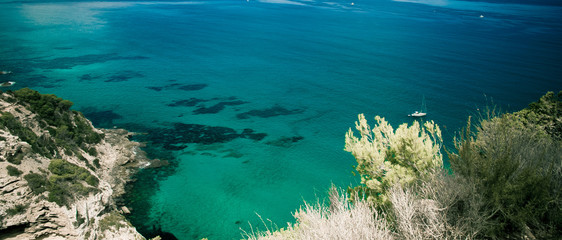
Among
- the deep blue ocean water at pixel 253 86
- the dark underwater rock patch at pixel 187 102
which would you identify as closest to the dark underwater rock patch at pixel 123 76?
the deep blue ocean water at pixel 253 86

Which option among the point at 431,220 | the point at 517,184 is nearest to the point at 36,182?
the point at 431,220

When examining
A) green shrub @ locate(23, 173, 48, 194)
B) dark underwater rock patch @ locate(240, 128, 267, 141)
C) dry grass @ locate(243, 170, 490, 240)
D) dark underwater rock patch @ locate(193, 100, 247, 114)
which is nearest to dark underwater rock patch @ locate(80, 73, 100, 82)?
dark underwater rock patch @ locate(193, 100, 247, 114)

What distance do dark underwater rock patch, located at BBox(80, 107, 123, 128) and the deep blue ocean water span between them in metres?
0.25

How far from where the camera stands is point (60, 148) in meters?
26.4

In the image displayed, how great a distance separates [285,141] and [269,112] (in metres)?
9.81

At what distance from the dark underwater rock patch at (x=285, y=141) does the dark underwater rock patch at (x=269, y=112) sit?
7.71m

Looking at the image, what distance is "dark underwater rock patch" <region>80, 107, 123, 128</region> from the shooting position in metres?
41.8

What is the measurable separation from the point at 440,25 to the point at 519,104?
3257 inches

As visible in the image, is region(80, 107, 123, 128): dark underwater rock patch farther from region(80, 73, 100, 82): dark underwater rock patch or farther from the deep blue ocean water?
region(80, 73, 100, 82): dark underwater rock patch

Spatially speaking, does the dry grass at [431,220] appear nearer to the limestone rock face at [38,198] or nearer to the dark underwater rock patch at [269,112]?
the limestone rock face at [38,198]

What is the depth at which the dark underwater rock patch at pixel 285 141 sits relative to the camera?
39500 mm

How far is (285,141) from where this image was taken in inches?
1592

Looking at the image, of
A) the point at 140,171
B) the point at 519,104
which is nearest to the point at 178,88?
the point at 140,171

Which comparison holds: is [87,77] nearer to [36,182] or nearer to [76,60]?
[76,60]
